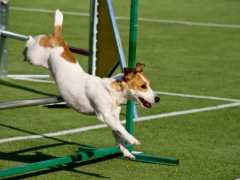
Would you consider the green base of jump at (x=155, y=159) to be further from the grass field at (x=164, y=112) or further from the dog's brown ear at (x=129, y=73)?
the dog's brown ear at (x=129, y=73)

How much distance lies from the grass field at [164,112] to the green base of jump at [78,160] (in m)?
0.08

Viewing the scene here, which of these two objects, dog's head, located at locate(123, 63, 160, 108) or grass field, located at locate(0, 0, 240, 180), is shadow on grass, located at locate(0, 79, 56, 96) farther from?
dog's head, located at locate(123, 63, 160, 108)

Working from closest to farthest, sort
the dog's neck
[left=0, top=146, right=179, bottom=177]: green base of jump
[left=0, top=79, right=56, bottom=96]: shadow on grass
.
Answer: [left=0, top=146, right=179, bottom=177]: green base of jump, the dog's neck, [left=0, top=79, right=56, bottom=96]: shadow on grass

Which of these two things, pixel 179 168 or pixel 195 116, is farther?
pixel 195 116

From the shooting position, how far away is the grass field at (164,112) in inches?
346

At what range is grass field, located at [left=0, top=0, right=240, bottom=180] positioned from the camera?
28.8 feet

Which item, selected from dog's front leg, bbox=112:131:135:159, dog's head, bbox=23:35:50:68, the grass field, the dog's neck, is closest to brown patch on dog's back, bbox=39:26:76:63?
dog's head, bbox=23:35:50:68

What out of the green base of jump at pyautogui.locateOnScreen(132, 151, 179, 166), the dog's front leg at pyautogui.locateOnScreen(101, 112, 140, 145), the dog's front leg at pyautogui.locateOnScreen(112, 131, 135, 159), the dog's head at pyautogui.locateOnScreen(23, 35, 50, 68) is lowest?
the green base of jump at pyautogui.locateOnScreen(132, 151, 179, 166)

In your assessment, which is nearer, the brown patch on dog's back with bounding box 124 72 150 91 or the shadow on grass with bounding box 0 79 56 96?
Answer: the brown patch on dog's back with bounding box 124 72 150 91

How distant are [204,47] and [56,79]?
30.6ft

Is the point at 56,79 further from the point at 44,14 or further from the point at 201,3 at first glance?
the point at 201,3

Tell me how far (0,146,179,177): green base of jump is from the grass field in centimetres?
8

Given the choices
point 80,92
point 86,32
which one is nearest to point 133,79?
point 80,92

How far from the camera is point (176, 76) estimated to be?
14078mm
